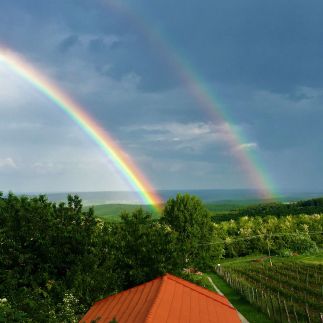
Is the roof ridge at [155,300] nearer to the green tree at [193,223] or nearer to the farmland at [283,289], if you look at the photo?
the farmland at [283,289]

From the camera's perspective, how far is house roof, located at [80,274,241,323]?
17.9 metres

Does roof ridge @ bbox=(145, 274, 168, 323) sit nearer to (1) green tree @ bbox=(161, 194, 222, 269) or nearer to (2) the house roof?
(2) the house roof

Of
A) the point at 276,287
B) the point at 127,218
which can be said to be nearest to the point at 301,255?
the point at 276,287

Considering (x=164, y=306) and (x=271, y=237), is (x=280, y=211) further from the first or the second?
(x=164, y=306)

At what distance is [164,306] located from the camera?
18.7 metres

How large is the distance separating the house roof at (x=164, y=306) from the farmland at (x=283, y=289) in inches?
289

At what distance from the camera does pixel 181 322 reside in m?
17.5

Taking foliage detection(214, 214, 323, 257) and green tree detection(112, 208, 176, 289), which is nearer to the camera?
green tree detection(112, 208, 176, 289)

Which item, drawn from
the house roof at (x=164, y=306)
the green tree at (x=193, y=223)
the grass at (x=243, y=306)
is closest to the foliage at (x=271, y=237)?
the green tree at (x=193, y=223)

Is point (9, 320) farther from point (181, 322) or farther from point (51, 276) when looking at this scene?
point (51, 276)

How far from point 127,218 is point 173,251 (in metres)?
5.22

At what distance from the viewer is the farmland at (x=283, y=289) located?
30969 mm

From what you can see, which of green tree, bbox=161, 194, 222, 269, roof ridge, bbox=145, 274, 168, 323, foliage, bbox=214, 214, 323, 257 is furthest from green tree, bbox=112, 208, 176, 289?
foliage, bbox=214, 214, 323, 257

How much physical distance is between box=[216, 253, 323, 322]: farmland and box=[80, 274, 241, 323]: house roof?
7.35 m
